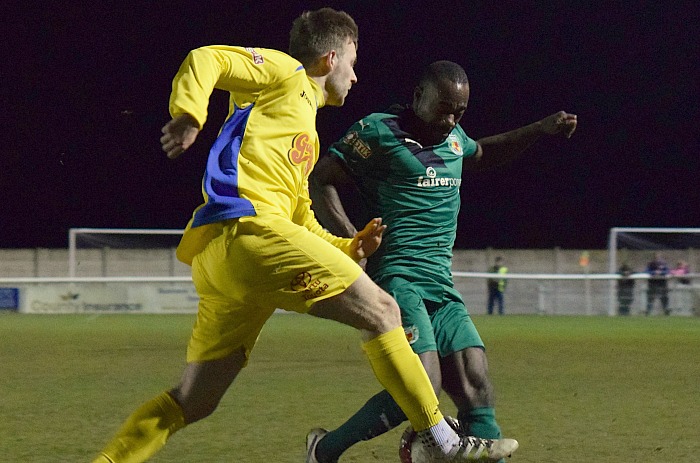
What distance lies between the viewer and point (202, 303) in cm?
431

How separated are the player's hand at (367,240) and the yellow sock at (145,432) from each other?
0.97m

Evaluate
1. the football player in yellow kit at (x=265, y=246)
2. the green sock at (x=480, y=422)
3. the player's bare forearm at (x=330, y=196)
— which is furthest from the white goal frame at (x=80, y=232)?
the football player in yellow kit at (x=265, y=246)

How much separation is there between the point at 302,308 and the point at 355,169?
1.38 metres

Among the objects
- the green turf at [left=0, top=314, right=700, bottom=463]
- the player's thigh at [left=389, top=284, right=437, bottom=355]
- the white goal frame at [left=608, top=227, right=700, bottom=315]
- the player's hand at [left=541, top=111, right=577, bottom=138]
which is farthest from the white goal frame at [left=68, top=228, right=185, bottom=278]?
the player's thigh at [left=389, top=284, right=437, bottom=355]

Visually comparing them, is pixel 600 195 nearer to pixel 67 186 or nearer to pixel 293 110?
pixel 67 186

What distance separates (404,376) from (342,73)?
51.0 inches

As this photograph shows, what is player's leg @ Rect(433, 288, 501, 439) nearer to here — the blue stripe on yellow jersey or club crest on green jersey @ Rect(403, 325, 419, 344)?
club crest on green jersey @ Rect(403, 325, 419, 344)

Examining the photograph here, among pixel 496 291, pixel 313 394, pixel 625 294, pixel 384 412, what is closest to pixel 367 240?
pixel 384 412

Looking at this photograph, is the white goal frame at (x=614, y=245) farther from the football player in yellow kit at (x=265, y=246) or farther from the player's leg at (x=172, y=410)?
the player's leg at (x=172, y=410)

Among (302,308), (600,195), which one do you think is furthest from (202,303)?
(600,195)

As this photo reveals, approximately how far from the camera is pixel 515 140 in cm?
583

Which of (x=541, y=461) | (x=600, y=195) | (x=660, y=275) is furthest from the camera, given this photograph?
(x=600, y=195)

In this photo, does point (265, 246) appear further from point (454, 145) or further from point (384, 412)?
point (454, 145)

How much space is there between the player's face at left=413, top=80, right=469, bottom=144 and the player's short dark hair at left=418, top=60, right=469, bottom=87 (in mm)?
19
